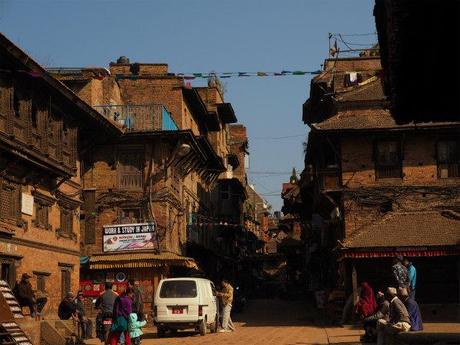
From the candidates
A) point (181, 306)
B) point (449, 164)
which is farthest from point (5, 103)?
point (449, 164)

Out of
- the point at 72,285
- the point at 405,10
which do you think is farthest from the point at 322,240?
the point at 405,10

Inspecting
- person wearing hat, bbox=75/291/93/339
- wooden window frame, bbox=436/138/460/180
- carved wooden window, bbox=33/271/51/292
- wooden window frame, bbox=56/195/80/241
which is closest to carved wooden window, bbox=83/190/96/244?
wooden window frame, bbox=56/195/80/241

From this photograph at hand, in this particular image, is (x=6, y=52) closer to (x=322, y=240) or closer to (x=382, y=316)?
(x=382, y=316)

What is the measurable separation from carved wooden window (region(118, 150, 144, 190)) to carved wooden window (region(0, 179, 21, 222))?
12.2 m

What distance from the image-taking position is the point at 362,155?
115ft

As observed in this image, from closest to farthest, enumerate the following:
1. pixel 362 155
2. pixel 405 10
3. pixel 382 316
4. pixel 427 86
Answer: pixel 405 10 → pixel 427 86 → pixel 382 316 → pixel 362 155

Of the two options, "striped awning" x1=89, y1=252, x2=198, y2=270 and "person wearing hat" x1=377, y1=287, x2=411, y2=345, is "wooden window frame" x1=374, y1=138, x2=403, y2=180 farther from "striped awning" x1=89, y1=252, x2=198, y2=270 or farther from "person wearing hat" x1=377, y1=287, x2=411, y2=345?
"person wearing hat" x1=377, y1=287, x2=411, y2=345

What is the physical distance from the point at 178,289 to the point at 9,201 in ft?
21.1

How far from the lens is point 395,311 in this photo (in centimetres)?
1499

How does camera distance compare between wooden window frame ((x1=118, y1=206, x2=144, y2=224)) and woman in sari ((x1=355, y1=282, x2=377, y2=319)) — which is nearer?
woman in sari ((x1=355, y1=282, x2=377, y2=319))

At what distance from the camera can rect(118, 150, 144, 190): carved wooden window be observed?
38156mm

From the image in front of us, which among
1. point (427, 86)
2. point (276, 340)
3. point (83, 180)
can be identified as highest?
point (83, 180)

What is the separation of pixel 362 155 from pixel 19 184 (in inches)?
629

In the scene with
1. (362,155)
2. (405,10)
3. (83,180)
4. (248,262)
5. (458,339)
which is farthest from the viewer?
(248,262)
